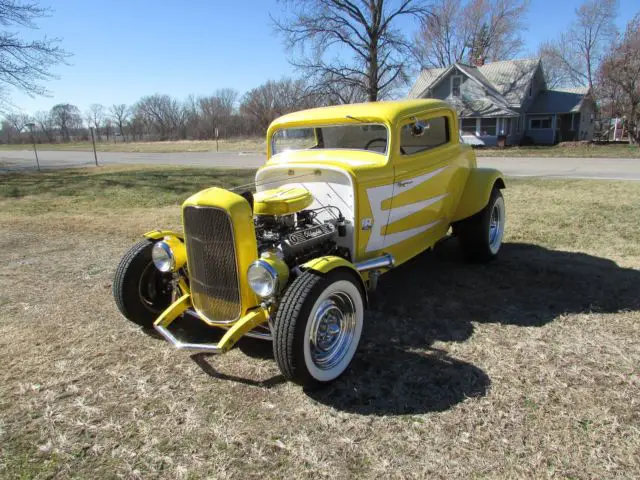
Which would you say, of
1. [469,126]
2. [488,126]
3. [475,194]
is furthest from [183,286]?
[469,126]

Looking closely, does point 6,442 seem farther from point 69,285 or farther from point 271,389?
point 69,285

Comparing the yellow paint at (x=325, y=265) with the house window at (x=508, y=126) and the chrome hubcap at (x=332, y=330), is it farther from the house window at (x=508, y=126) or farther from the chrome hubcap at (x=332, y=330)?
the house window at (x=508, y=126)

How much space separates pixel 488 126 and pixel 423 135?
1025 inches

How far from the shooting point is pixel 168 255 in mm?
3480

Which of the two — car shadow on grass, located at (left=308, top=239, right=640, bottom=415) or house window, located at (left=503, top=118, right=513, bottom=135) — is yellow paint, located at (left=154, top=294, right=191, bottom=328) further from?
house window, located at (left=503, top=118, right=513, bottom=135)

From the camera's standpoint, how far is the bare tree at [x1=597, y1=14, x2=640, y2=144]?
2402cm

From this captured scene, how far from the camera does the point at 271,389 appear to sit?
2994mm

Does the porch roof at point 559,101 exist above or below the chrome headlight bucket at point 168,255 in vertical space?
above

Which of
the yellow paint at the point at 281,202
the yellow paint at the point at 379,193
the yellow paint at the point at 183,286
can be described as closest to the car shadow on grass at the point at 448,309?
the yellow paint at the point at 379,193

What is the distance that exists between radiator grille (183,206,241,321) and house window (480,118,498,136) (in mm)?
27980

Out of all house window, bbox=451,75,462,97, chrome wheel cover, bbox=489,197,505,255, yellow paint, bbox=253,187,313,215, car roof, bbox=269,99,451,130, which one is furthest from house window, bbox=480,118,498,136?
yellow paint, bbox=253,187,313,215

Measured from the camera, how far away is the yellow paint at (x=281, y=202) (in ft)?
11.4

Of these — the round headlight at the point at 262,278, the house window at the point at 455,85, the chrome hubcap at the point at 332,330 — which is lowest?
the chrome hubcap at the point at 332,330

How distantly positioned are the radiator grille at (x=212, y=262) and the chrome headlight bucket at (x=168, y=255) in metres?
0.20
